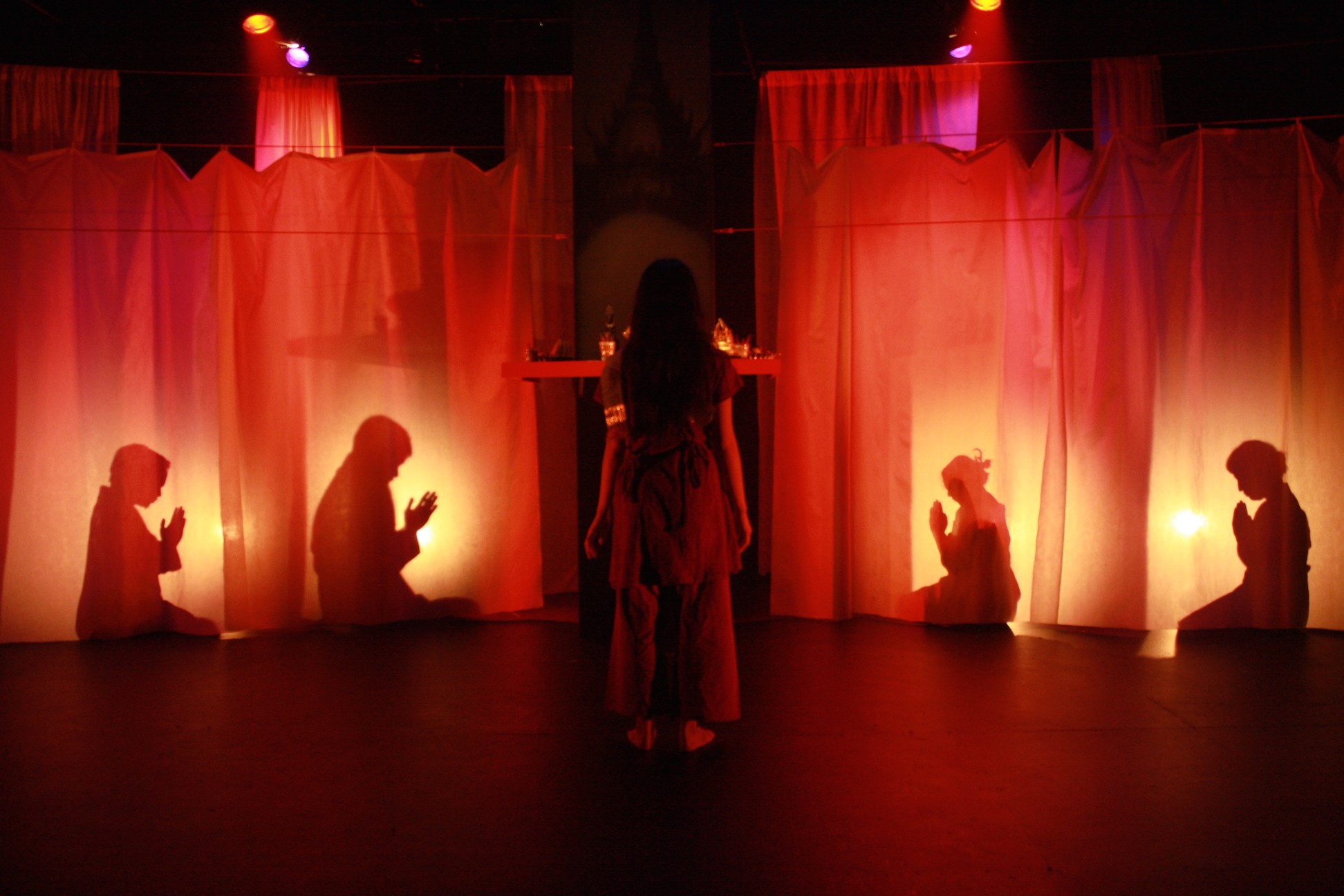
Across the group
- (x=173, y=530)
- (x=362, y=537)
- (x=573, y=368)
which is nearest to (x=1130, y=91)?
(x=573, y=368)

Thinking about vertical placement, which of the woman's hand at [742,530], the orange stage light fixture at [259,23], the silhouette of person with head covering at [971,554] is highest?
the orange stage light fixture at [259,23]

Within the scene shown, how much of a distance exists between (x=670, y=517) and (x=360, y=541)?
8.74ft

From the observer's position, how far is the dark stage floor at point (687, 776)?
235cm

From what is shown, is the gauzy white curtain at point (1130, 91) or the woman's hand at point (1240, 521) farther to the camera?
the gauzy white curtain at point (1130, 91)

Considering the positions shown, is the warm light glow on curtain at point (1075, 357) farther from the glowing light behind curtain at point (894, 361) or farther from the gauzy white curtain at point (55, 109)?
the gauzy white curtain at point (55, 109)

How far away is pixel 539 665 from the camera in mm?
4234

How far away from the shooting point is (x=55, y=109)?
5883mm

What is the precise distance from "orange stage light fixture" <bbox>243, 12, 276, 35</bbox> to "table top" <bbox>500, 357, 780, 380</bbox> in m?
3.40

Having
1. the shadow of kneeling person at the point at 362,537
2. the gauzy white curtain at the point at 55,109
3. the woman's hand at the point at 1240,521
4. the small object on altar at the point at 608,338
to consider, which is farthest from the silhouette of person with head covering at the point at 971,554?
the gauzy white curtain at the point at 55,109

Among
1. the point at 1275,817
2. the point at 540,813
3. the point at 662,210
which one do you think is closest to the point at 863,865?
the point at 540,813

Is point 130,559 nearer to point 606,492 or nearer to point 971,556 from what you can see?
point 606,492

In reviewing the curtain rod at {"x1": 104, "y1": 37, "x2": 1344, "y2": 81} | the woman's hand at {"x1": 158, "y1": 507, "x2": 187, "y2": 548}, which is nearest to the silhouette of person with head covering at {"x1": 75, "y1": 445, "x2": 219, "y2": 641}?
the woman's hand at {"x1": 158, "y1": 507, "x2": 187, "y2": 548}

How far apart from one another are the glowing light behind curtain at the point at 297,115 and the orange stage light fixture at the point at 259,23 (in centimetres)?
→ 29

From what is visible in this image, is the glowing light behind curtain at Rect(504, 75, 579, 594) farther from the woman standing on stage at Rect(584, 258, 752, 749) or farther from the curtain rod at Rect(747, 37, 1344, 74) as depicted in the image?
the woman standing on stage at Rect(584, 258, 752, 749)
